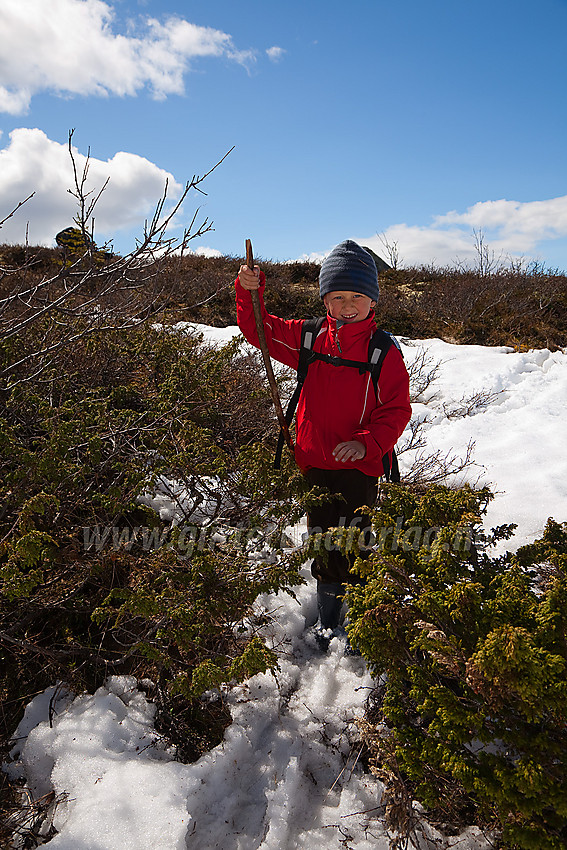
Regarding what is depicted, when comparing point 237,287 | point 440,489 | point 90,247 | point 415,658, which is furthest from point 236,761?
point 90,247

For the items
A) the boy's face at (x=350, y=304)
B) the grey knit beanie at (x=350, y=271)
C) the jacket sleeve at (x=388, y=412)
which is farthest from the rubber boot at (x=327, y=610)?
the grey knit beanie at (x=350, y=271)

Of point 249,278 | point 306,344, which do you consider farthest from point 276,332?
point 249,278

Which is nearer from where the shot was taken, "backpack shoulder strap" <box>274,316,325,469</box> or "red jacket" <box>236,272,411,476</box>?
"red jacket" <box>236,272,411,476</box>

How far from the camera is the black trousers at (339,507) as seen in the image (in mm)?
2613

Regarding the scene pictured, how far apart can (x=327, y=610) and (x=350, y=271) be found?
175 cm

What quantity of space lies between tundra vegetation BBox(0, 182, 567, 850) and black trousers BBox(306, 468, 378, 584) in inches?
4.7

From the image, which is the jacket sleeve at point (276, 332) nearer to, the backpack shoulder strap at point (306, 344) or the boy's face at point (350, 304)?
the backpack shoulder strap at point (306, 344)

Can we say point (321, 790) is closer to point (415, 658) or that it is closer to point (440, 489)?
point (415, 658)

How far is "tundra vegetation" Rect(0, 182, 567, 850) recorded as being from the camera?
1.44 meters

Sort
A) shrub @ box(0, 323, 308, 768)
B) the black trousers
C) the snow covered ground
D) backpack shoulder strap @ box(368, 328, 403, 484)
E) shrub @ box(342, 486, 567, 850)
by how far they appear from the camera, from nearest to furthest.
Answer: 1. shrub @ box(342, 486, 567, 850)
2. the snow covered ground
3. shrub @ box(0, 323, 308, 768)
4. backpack shoulder strap @ box(368, 328, 403, 484)
5. the black trousers

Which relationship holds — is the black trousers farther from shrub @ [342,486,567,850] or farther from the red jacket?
shrub @ [342,486,567,850]

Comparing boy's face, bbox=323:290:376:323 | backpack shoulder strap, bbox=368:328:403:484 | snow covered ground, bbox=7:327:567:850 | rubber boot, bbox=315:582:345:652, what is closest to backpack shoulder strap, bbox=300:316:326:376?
boy's face, bbox=323:290:376:323

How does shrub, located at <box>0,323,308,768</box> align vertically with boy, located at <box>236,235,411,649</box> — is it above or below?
below

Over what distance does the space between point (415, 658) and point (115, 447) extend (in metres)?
Result: 1.81
